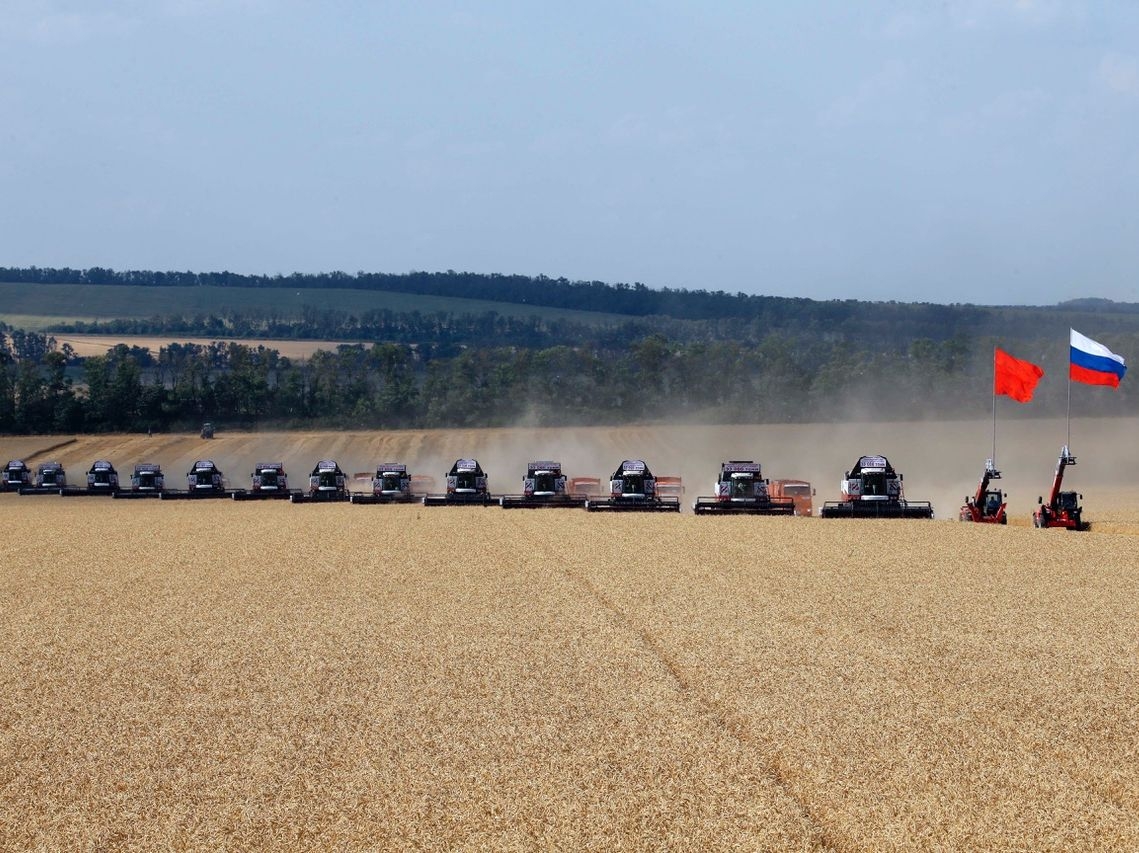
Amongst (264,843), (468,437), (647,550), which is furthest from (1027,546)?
(468,437)

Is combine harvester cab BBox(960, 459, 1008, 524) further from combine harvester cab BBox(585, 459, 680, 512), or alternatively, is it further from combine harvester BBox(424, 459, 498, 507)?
combine harvester BBox(424, 459, 498, 507)

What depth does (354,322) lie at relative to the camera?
194625mm

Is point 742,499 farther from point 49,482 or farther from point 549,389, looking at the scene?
point 549,389

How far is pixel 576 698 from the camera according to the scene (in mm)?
15469

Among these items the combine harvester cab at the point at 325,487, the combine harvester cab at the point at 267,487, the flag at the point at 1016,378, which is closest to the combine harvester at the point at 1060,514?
the flag at the point at 1016,378

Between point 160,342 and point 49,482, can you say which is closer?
point 49,482

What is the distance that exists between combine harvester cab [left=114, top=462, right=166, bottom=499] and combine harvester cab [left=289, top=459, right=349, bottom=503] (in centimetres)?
762

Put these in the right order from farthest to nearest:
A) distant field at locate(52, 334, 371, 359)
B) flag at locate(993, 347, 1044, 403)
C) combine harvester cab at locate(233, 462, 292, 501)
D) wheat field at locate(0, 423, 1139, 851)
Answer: distant field at locate(52, 334, 371, 359)
combine harvester cab at locate(233, 462, 292, 501)
flag at locate(993, 347, 1044, 403)
wheat field at locate(0, 423, 1139, 851)

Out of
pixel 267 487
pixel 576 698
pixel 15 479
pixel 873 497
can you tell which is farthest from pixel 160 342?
pixel 576 698

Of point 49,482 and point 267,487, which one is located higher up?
point 267,487

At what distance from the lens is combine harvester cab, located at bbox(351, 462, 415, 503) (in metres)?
50.0

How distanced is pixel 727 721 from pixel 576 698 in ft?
6.67

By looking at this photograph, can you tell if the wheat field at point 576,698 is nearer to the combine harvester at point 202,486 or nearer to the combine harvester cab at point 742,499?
the combine harvester cab at point 742,499

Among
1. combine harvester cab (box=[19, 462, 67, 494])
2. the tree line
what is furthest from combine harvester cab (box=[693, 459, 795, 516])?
the tree line
